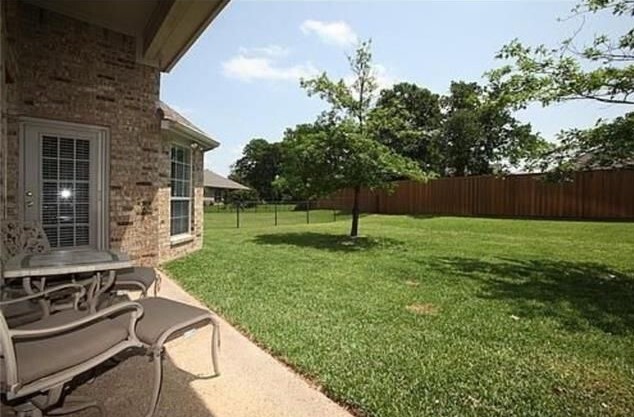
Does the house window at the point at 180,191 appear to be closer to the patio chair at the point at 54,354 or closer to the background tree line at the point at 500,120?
the background tree line at the point at 500,120

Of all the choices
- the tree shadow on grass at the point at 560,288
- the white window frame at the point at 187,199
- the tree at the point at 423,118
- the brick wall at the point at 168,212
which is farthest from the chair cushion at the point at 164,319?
the tree at the point at 423,118

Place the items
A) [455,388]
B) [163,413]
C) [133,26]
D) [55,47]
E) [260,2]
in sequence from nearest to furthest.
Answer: [163,413]
[455,388]
[55,47]
[133,26]
[260,2]

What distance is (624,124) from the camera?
24.9 feet

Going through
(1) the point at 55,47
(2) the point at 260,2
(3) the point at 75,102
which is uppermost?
(2) the point at 260,2

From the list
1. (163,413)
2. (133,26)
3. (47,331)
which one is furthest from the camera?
(133,26)

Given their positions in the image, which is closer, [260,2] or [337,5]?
[260,2]

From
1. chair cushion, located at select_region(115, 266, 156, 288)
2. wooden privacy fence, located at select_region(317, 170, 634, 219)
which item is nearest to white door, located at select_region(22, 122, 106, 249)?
chair cushion, located at select_region(115, 266, 156, 288)

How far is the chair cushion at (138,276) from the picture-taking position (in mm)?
4344

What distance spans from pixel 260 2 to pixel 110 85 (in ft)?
9.60

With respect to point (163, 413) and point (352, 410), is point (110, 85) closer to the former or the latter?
point (163, 413)

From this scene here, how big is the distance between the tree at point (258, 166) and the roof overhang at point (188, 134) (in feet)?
174

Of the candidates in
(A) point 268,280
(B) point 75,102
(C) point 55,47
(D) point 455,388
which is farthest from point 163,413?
(C) point 55,47

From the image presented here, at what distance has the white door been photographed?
6062mm

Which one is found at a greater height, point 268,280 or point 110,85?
point 110,85
